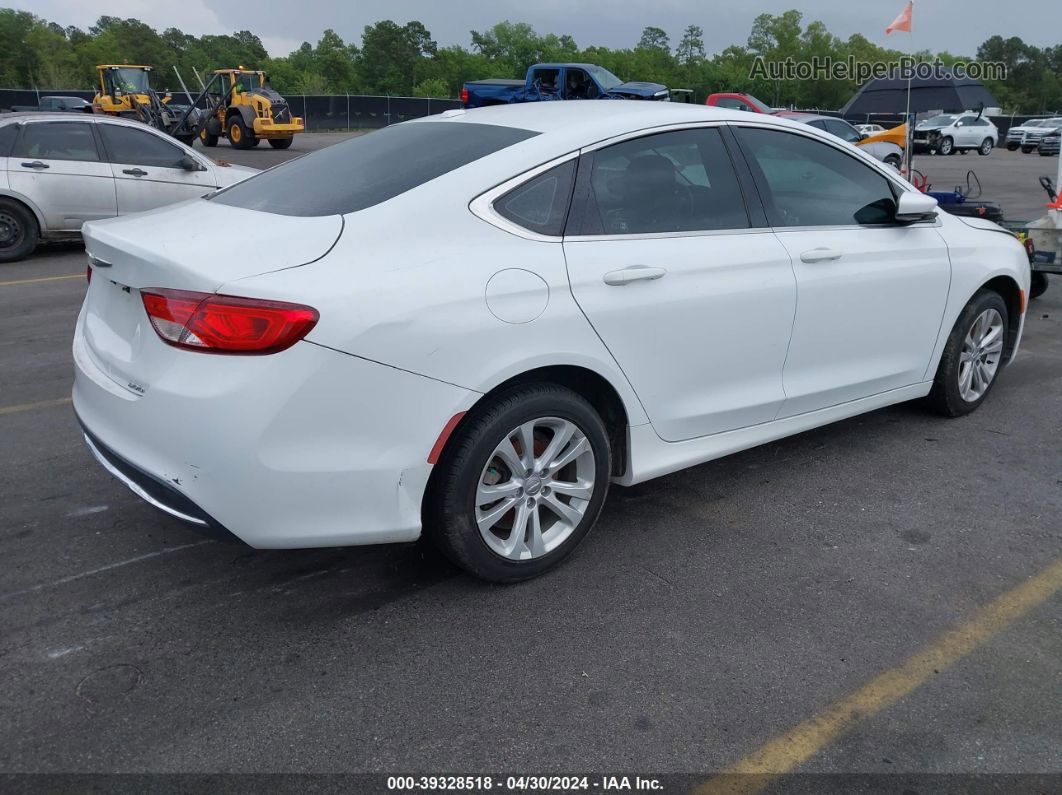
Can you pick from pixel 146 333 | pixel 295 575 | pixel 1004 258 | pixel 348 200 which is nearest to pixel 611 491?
pixel 295 575

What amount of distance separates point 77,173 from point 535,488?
9012 millimetres

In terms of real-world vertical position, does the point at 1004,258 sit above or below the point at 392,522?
above

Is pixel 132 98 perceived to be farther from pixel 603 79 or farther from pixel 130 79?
pixel 603 79

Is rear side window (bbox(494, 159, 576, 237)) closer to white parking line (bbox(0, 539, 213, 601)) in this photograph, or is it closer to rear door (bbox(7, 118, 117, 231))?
white parking line (bbox(0, 539, 213, 601))

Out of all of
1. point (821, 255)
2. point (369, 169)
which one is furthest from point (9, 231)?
point (821, 255)

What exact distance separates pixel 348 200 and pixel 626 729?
196cm

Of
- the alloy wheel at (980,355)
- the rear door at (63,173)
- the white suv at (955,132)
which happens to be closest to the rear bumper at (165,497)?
the alloy wheel at (980,355)

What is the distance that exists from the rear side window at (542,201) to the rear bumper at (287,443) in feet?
2.26

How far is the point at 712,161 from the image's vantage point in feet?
12.8

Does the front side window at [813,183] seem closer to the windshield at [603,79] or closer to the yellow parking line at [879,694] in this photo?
the yellow parking line at [879,694]

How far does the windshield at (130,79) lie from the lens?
1148 inches

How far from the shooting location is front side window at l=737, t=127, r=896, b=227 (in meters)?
4.05

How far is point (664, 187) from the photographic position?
3.72m

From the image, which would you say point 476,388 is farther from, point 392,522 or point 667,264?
point 667,264
